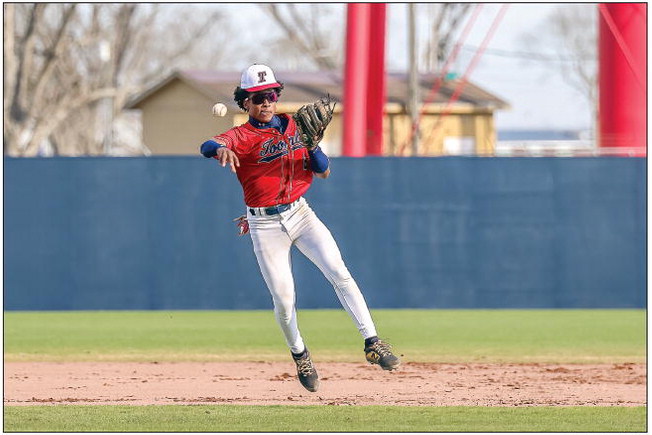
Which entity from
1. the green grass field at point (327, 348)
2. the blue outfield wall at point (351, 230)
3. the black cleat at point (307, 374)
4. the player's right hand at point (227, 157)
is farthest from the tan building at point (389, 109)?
the player's right hand at point (227, 157)

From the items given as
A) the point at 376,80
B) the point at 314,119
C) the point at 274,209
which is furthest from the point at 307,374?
the point at 376,80

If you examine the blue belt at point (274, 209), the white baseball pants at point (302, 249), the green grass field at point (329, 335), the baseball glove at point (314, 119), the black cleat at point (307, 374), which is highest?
the baseball glove at point (314, 119)

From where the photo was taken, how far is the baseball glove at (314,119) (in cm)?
816

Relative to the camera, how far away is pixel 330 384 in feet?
37.6

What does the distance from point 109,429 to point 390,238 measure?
9329 mm

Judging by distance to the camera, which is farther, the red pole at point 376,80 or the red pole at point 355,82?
the red pole at point 376,80

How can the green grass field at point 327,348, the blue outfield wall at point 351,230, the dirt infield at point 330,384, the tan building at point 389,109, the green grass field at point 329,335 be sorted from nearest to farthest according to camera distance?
the green grass field at point 327,348 < the dirt infield at point 330,384 < the green grass field at point 329,335 < the blue outfield wall at point 351,230 < the tan building at point 389,109

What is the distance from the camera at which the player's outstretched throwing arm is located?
7645 mm

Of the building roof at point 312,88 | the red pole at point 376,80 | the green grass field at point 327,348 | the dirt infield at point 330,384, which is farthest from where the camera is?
the building roof at point 312,88

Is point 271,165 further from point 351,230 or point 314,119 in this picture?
point 351,230

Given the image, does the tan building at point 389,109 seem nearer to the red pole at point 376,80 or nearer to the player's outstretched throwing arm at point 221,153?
the red pole at point 376,80

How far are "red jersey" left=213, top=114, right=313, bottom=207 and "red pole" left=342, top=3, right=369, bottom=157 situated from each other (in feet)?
37.8

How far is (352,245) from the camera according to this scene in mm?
17703

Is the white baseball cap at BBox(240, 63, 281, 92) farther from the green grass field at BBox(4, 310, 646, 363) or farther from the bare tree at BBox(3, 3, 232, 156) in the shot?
the bare tree at BBox(3, 3, 232, 156)
